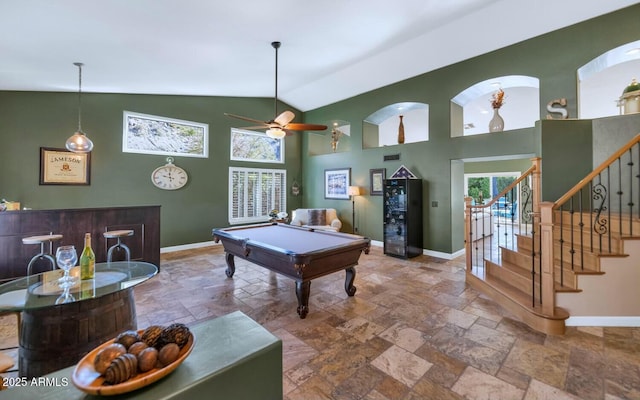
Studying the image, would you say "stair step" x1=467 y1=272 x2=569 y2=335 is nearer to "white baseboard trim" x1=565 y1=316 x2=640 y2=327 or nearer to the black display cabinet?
"white baseboard trim" x1=565 y1=316 x2=640 y2=327

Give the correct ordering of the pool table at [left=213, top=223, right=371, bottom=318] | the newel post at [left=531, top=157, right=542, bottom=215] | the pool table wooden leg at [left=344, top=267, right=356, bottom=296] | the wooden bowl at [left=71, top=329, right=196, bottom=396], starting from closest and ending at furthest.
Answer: the wooden bowl at [left=71, top=329, right=196, bottom=396] < the pool table at [left=213, top=223, right=371, bottom=318] < the pool table wooden leg at [left=344, top=267, right=356, bottom=296] < the newel post at [left=531, top=157, right=542, bottom=215]

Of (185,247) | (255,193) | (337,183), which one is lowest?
(185,247)

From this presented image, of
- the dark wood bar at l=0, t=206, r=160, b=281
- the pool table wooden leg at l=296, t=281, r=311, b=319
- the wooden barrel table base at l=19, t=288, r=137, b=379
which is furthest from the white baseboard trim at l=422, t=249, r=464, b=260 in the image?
the wooden barrel table base at l=19, t=288, r=137, b=379

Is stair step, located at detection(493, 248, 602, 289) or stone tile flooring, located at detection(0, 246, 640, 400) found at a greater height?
stair step, located at detection(493, 248, 602, 289)

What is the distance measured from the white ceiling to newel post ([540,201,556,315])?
3200mm

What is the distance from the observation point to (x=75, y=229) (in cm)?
405

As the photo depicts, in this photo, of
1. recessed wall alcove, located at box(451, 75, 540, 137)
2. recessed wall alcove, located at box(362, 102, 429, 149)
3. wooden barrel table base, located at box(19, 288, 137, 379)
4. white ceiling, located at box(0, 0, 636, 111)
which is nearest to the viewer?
wooden barrel table base, located at box(19, 288, 137, 379)

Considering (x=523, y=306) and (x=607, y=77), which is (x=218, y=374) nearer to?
(x=523, y=306)

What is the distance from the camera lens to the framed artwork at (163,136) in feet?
19.1

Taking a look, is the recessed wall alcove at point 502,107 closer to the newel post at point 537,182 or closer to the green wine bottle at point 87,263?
the newel post at point 537,182

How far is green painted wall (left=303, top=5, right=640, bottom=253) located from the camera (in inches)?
160

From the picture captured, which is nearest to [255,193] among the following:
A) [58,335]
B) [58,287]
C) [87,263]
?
[87,263]

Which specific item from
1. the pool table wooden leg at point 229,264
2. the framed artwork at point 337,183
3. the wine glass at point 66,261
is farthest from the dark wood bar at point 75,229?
the framed artwork at point 337,183

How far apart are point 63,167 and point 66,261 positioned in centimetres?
446
